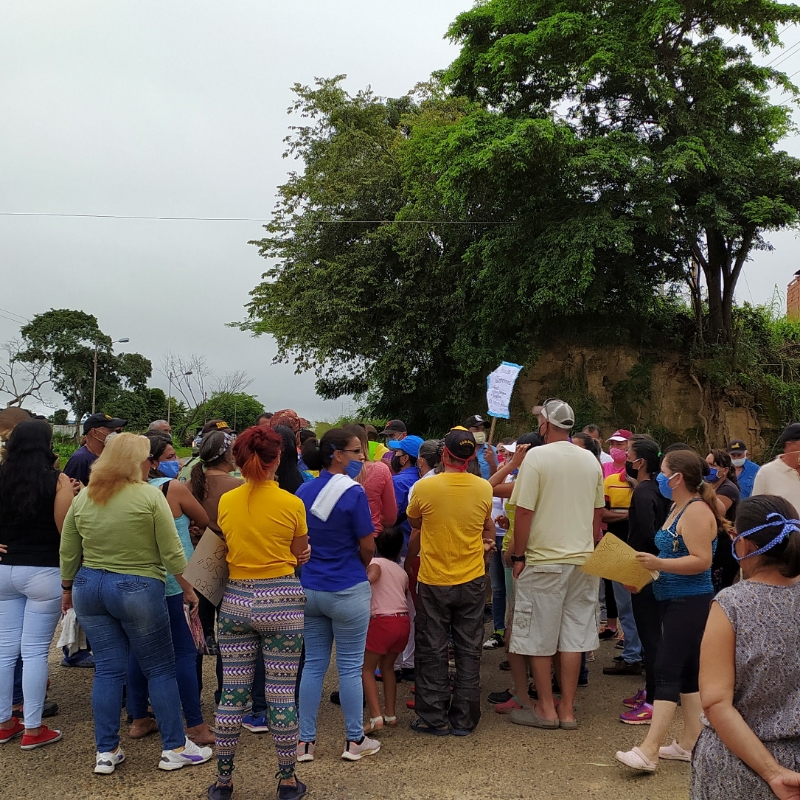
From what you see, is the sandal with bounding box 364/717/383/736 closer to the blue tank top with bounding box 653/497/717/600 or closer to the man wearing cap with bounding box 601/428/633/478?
the blue tank top with bounding box 653/497/717/600

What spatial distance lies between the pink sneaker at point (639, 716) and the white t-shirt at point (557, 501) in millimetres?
1150

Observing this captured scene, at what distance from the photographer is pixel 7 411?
5.37 meters

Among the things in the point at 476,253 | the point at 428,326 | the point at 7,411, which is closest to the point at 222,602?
the point at 7,411

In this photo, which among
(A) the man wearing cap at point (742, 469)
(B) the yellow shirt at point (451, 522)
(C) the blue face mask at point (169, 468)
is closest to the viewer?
(B) the yellow shirt at point (451, 522)

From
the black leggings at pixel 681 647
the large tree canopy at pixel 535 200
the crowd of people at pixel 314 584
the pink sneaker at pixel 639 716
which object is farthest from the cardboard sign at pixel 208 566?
the large tree canopy at pixel 535 200

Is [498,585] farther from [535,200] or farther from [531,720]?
[535,200]

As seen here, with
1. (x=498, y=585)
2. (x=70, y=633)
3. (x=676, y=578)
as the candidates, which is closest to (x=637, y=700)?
(x=676, y=578)

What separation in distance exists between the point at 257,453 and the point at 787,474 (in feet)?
15.4

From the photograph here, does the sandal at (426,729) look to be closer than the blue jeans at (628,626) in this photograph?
Yes

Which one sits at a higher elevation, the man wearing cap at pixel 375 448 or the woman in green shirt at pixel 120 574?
the man wearing cap at pixel 375 448

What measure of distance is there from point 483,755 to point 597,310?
1702 cm

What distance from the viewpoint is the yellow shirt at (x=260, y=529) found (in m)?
3.88

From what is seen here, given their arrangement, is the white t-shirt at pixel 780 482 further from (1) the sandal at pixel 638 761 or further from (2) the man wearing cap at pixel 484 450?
(1) the sandal at pixel 638 761

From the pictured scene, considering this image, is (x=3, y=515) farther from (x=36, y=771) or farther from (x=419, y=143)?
(x=419, y=143)
